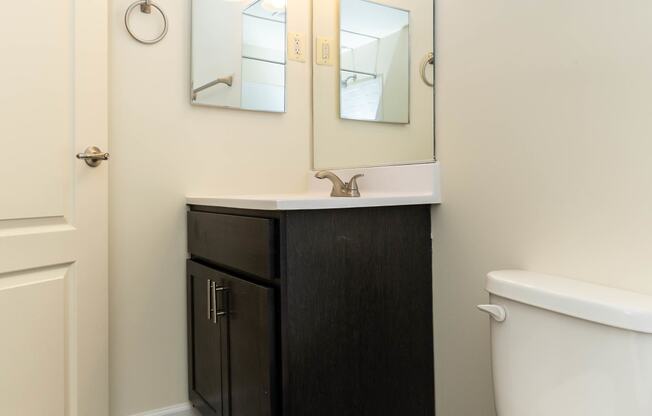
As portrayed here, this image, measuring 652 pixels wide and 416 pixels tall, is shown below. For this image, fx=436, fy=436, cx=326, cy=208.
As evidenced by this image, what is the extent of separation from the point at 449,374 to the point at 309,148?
102 cm

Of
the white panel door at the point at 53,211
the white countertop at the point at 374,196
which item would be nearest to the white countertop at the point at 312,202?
the white countertop at the point at 374,196

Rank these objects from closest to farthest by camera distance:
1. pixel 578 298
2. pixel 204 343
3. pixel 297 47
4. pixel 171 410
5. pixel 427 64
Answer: pixel 578 298 < pixel 427 64 < pixel 204 343 < pixel 171 410 < pixel 297 47

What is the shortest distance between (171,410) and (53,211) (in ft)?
2.62

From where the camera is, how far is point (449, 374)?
124 cm

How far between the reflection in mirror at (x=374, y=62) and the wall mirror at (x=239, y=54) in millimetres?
253

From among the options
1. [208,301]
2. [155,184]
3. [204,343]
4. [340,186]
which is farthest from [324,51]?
[204,343]

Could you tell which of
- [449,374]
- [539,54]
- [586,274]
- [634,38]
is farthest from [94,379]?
[634,38]

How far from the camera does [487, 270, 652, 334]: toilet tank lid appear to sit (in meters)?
0.69

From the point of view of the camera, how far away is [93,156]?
1290 millimetres

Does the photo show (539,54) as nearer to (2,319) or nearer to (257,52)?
(257,52)

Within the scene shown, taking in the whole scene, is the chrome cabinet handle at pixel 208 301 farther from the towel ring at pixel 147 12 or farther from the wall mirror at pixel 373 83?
the towel ring at pixel 147 12

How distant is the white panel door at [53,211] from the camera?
1162 millimetres

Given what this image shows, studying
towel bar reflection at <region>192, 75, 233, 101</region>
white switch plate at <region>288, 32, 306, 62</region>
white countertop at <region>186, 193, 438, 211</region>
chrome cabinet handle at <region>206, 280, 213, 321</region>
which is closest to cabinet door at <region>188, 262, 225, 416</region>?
chrome cabinet handle at <region>206, 280, 213, 321</region>

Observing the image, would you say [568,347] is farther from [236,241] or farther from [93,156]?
[93,156]
